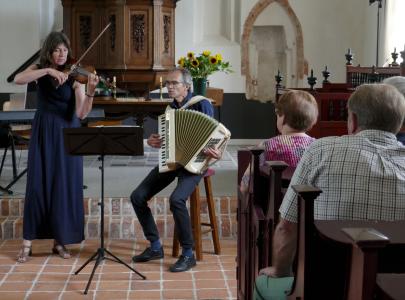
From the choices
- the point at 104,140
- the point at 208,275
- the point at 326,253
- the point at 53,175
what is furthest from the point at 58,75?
the point at 326,253

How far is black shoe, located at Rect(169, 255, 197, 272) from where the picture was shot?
4.46m

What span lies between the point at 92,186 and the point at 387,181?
3993 mm

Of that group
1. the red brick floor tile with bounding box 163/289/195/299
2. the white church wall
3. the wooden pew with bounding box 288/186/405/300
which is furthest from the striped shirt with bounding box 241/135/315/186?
A: the white church wall

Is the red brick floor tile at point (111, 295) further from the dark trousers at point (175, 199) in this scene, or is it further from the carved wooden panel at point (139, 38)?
the carved wooden panel at point (139, 38)

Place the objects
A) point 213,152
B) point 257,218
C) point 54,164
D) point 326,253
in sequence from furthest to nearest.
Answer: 1. point 54,164
2. point 213,152
3. point 257,218
4. point 326,253

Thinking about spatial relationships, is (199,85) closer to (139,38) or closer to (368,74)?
(139,38)

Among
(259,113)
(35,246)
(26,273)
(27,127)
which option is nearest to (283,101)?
(26,273)

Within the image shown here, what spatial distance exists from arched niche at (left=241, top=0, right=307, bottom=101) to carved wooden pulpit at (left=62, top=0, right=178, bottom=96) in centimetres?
171

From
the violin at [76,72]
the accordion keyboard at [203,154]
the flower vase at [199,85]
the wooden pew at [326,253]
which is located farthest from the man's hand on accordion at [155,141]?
the flower vase at [199,85]

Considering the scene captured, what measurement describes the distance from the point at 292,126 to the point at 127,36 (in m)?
5.90

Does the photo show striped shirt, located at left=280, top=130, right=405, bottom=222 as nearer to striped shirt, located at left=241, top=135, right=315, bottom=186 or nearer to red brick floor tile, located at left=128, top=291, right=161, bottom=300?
striped shirt, located at left=241, top=135, right=315, bottom=186

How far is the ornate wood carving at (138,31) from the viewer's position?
8.83 metres

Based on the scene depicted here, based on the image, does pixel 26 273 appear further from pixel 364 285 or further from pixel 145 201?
pixel 364 285

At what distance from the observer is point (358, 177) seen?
2.18 m
